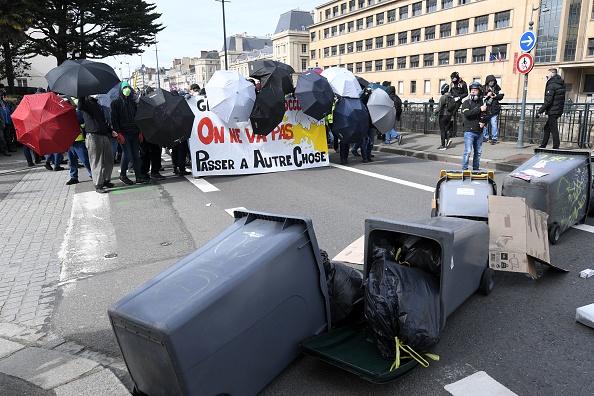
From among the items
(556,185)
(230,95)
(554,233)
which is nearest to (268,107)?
(230,95)

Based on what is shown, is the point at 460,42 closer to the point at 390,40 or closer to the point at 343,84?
the point at 390,40

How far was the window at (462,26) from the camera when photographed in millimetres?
57812

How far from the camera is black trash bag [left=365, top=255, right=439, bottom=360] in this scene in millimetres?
2980

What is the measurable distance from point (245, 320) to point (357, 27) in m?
82.9

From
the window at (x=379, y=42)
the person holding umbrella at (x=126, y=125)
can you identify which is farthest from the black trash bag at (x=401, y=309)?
the window at (x=379, y=42)

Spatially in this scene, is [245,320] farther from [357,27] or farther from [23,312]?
[357,27]

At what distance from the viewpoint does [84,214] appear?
7.53 metres

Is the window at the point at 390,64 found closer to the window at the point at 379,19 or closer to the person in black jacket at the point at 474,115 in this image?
the window at the point at 379,19

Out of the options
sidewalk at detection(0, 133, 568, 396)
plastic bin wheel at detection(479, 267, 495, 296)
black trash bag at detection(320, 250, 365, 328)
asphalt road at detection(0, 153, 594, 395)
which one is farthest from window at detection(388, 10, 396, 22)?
black trash bag at detection(320, 250, 365, 328)

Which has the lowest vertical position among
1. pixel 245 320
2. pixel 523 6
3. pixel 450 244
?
pixel 245 320

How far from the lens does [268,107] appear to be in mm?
10125

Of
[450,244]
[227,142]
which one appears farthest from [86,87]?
[450,244]

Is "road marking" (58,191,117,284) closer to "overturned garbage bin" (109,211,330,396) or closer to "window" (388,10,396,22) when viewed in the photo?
"overturned garbage bin" (109,211,330,396)

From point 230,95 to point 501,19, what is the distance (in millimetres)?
53359
